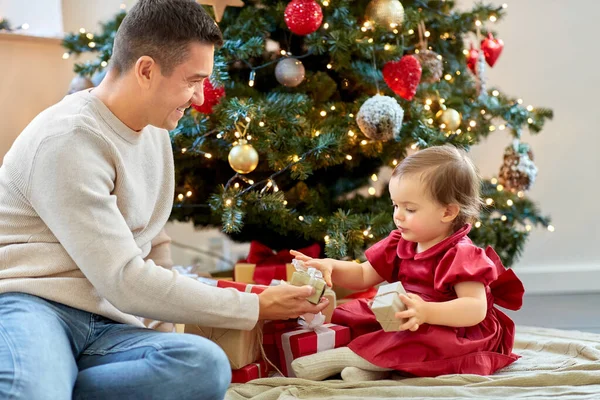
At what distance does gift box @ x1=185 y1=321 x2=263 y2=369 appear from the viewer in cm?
142

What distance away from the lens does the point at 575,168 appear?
110 inches

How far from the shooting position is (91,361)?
1220mm

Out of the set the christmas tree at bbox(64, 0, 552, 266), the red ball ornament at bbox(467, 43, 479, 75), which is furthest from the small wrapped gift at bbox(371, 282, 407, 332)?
the red ball ornament at bbox(467, 43, 479, 75)

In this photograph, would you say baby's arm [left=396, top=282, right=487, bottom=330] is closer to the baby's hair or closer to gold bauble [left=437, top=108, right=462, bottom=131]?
the baby's hair

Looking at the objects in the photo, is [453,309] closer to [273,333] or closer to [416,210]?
[416,210]

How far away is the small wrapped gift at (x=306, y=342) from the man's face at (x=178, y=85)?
49cm

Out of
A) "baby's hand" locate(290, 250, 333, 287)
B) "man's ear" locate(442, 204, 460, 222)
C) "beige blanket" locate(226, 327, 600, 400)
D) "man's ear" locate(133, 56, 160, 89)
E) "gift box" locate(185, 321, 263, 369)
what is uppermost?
"man's ear" locate(133, 56, 160, 89)

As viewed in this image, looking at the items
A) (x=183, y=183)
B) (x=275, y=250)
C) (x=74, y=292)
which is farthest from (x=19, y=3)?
(x=74, y=292)

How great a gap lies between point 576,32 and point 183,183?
1582 millimetres

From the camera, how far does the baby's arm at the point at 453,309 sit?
136 centimetres

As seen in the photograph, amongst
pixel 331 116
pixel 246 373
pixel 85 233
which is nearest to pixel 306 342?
pixel 246 373

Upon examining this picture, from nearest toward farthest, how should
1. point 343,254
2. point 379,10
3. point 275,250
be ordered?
1. point 343,254
2. point 379,10
3. point 275,250

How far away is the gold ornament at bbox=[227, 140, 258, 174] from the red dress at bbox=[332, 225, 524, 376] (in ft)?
1.55

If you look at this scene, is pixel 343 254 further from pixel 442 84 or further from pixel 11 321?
pixel 11 321
